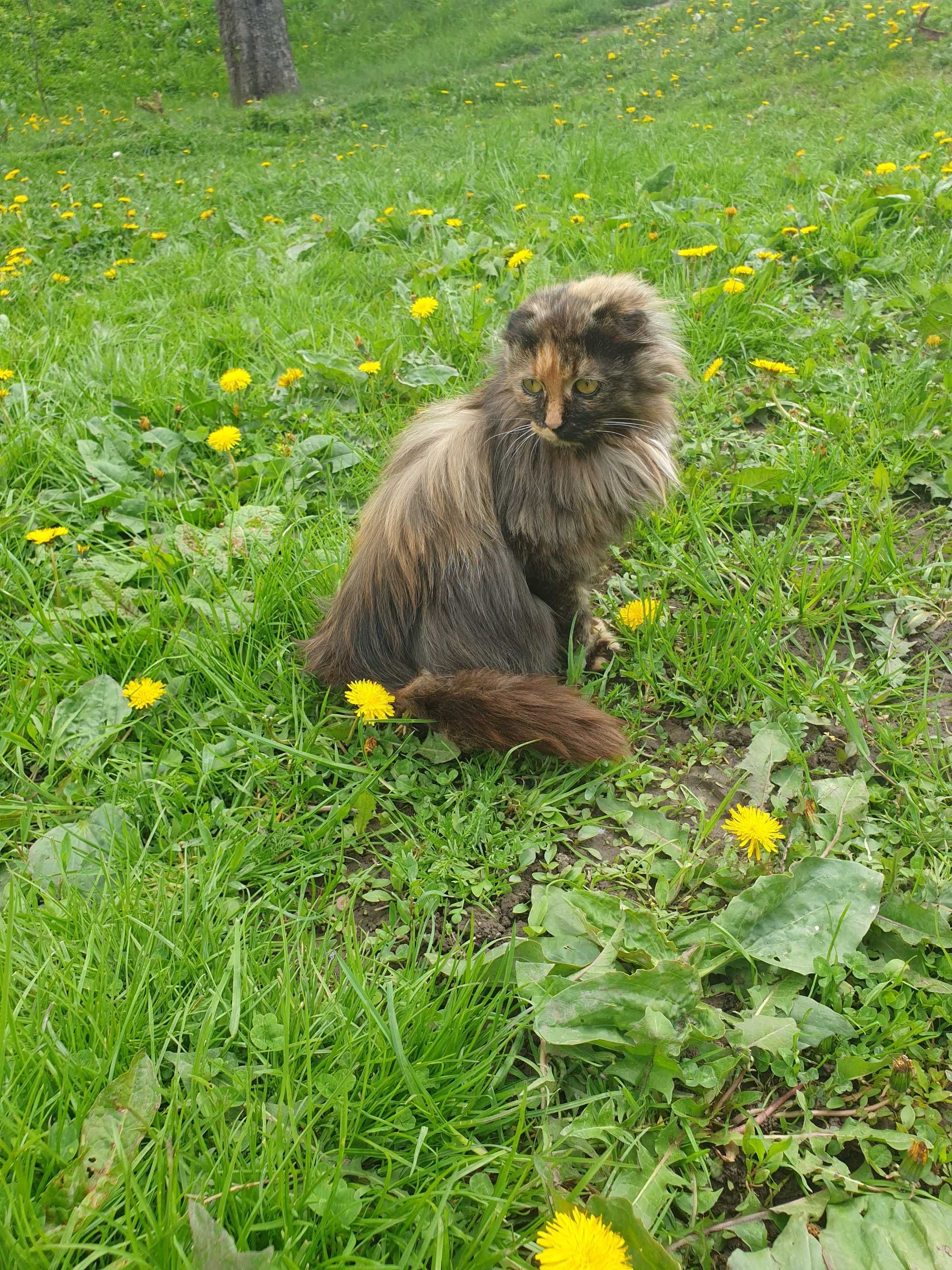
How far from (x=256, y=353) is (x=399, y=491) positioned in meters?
2.05

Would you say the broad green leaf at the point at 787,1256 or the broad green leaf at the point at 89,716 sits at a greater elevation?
the broad green leaf at the point at 89,716

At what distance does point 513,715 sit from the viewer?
2213 mm

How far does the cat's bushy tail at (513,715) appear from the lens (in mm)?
2195

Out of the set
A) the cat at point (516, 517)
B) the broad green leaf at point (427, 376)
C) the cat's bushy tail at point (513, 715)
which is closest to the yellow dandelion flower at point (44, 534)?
the cat at point (516, 517)

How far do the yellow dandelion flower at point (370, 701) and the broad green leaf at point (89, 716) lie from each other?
2.41 ft

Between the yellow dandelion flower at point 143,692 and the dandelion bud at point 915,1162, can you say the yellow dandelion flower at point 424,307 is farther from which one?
the dandelion bud at point 915,1162

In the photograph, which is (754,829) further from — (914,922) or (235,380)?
(235,380)

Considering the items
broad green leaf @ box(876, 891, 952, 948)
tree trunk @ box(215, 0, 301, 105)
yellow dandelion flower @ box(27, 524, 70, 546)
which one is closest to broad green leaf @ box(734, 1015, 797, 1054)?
broad green leaf @ box(876, 891, 952, 948)

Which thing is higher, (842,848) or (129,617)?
(129,617)

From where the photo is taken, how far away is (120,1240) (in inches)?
51.9

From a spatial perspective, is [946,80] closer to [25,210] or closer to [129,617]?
[25,210]

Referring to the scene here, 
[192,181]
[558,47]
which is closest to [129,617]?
[192,181]

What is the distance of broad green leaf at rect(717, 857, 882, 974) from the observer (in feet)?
5.67

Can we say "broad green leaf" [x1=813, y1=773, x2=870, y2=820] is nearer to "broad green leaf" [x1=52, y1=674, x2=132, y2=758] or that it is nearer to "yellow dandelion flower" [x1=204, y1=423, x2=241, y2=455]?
A: "broad green leaf" [x1=52, y1=674, x2=132, y2=758]
